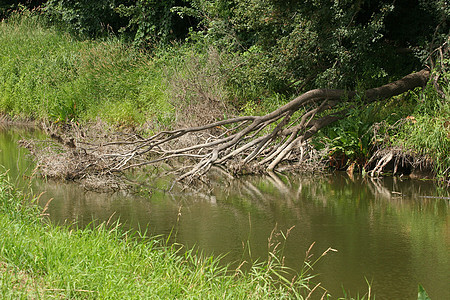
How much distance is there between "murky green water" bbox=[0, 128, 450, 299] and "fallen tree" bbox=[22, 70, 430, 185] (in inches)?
17.9

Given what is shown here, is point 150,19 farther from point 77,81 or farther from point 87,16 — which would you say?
point 77,81

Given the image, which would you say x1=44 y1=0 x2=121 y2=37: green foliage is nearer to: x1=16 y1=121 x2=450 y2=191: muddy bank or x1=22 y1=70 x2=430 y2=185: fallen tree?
x1=22 y1=70 x2=430 y2=185: fallen tree

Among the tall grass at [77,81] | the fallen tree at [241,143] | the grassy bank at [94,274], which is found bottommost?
the grassy bank at [94,274]

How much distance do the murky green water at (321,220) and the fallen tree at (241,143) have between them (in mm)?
455

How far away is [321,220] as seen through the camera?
319 inches

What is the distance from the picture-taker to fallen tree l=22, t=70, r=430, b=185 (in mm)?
10438

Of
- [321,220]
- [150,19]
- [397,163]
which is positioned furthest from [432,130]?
[150,19]

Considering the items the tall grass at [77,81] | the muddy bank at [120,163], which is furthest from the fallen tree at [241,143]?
the tall grass at [77,81]

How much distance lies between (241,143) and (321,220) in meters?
4.00

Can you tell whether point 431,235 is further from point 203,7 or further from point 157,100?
point 203,7

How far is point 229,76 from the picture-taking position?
14125mm

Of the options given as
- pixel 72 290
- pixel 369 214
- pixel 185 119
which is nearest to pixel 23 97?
pixel 185 119

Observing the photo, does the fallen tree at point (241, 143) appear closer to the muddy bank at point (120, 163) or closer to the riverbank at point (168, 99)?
the muddy bank at point (120, 163)

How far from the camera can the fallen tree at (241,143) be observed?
10438 millimetres
